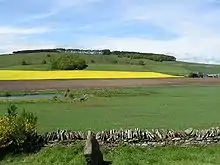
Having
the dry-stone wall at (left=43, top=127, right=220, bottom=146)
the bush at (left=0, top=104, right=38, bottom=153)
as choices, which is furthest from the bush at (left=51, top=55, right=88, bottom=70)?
the dry-stone wall at (left=43, top=127, right=220, bottom=146)

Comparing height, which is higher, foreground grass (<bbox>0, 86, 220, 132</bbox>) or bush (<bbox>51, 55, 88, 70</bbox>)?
bush (<bbox>51, 55, 88, 70</bbox>)

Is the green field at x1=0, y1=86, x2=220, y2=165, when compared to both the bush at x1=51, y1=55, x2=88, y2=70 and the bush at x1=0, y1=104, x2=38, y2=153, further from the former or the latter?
the bush at x1=51, y1=55, x2=88, y2=70

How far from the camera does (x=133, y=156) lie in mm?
19047

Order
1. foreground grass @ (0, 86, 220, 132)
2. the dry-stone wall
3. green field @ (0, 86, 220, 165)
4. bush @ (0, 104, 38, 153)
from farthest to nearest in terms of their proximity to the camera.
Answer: foreground grass @ (0, 86, 220, 132) → the dry-stone wall → bush @ (0, 104, 38, 153) → green field @ (0, 86, 220, 165)

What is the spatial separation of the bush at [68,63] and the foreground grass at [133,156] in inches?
4071

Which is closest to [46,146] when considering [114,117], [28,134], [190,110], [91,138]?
[28,134]

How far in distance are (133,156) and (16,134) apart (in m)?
5.46

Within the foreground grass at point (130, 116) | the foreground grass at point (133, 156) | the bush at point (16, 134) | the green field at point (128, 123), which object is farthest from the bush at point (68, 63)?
the foreground grass at point (133, 156)

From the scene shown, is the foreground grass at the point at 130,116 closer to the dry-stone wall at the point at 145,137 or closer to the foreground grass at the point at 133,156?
the dry-stone wall at the point at 145,137

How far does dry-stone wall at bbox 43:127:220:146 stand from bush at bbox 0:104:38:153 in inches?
30.0

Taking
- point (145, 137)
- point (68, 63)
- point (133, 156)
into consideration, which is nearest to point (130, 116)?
point (145, 137)

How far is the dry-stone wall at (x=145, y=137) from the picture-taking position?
804 inches

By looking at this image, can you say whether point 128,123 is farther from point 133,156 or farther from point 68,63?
point 68,63

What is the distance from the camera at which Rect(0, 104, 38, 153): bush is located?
19938 millimetres
